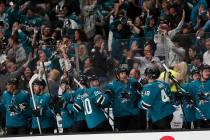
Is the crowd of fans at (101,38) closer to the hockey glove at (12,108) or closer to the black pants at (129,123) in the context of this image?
the hockey glove at (12,108)

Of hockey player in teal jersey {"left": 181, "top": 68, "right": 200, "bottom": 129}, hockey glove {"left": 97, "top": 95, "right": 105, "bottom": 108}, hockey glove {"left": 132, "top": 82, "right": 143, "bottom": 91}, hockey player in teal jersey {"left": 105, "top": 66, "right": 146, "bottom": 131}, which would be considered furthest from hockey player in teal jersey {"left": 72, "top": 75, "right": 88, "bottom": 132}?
hockey player in teal jersey {"left": 181, "top": 68, "right": 200, "bottom": 129}

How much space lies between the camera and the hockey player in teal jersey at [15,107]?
30.4 feet

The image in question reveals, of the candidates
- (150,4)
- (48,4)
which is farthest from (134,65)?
(48,4)

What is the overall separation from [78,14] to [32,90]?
141 inches

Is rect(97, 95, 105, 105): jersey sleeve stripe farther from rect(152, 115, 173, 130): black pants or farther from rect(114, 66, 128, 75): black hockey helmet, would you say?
rect(152, 115, 173, 130): black pants

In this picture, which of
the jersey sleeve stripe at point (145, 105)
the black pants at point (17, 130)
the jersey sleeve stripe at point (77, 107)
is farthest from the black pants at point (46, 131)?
the jersey sleeve stripe at point (145, 105)

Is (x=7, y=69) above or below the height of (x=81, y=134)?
above

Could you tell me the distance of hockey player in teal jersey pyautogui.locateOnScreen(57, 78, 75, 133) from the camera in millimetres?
9109

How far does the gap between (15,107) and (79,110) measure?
0.88 meters

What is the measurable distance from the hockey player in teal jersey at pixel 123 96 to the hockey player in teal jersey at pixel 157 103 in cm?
13

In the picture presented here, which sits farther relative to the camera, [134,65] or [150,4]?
[150,4]

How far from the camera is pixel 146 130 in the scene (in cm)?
872

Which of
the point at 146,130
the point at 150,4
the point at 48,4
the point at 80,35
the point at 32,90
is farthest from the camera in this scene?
the point at 48,4

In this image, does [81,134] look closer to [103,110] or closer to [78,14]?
[103,110]
